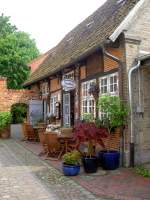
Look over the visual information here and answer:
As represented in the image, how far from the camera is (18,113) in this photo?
2128 centimetres

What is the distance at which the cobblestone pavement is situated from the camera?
7.02 metres

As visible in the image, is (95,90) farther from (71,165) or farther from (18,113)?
(18,113)

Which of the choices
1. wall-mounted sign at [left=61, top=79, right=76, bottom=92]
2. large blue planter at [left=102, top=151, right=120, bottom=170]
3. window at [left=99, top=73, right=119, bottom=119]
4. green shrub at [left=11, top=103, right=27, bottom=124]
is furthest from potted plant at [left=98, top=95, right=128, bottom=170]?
green shrub at [left=11, top=103, right=27, bottom=124]

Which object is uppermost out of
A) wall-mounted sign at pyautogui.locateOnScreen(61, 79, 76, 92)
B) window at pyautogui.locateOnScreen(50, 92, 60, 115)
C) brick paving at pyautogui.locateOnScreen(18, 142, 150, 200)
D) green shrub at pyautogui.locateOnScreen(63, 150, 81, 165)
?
wall-mounted sign at pyautogui.locateOnScreen(61, 79, 76, 92)

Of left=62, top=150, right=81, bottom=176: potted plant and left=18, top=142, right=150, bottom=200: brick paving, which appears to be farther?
left=62, top=150, right=81, bottom=176: potted plant

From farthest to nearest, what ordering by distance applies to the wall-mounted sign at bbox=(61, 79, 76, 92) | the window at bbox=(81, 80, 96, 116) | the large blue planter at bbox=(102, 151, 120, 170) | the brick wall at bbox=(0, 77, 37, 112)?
the brick wall at bbox=(0, 77, 37, 112)
the wall-mounted sign at bbox=(61, 79, 76, 92)
the window at bbox=(81, 80, 96, 116)
the large blue planter at bbox=(102, 151, 120, 170)

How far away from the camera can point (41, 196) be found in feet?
22.9

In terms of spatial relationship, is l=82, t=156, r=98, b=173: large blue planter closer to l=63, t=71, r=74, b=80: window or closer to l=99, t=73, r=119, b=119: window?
l=99, t=73, r=119, b=119: window

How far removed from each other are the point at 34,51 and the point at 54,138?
34.1 m

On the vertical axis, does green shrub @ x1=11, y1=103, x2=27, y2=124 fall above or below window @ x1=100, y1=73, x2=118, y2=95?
below

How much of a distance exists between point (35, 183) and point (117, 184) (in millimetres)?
1911

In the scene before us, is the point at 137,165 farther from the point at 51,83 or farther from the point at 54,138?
the point at 51,83

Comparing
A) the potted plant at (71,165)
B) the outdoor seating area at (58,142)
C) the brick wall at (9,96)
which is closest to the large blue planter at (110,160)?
the potted plant at (71,165)

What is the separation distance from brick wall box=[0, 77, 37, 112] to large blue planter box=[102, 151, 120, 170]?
12.5 metres
